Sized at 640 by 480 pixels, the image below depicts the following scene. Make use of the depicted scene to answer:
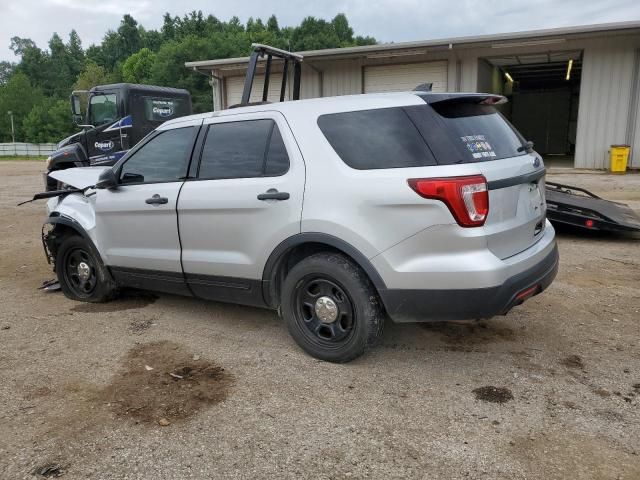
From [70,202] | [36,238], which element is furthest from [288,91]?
[70,202]

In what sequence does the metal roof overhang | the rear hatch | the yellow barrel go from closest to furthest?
the rear hatch → the metal roof overhang → the yellow barrel

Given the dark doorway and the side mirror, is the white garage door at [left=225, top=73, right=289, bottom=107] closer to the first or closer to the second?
the dark doorway

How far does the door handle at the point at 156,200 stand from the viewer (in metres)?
4.34

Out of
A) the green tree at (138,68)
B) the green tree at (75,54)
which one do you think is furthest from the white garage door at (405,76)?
the green tree at (75,54)

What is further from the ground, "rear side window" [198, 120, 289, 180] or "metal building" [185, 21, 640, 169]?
"metal building" [185, 21, 640, 169]

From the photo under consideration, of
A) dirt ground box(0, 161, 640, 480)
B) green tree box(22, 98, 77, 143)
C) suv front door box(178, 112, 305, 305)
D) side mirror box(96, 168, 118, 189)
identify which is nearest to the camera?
dirt ground box(0, 161, 640, 480)

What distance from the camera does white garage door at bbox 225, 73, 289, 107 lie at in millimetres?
21062

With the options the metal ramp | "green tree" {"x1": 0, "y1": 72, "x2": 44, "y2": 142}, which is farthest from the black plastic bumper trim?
"green tree" {"x1": 0, "y1": 72, "x2": 44, "y2": 142}

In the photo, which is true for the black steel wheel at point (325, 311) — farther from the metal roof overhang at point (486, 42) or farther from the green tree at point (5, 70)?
the green tree at point (5, 70)

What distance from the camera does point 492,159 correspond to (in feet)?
11.1

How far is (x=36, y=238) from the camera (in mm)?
8805

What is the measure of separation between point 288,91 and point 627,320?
18.1 metres

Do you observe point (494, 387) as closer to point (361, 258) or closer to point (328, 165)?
point (361, 258)

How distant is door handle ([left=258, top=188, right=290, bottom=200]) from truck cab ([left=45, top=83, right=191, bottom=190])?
7.60 meters
